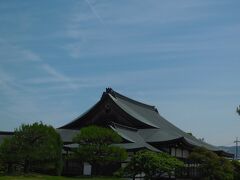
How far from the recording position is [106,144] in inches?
1457

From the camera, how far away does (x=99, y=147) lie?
36.8 meters

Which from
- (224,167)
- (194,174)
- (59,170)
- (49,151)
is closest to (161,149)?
(194,174)

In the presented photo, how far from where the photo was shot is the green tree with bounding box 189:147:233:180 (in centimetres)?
3802

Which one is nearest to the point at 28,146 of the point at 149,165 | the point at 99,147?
the point at 99,147

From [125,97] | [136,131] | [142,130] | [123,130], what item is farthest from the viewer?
[125,97]

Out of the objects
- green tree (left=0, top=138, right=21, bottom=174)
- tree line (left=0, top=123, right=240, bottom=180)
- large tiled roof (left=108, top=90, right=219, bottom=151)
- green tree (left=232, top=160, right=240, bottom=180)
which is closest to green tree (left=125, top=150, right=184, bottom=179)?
tree line (left=0, top=123, right=240, bottom=180)

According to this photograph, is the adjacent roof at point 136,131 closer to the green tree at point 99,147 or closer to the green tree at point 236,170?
the green tree at point 99,147

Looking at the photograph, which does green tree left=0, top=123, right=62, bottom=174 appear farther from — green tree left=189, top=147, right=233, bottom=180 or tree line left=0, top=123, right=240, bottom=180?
green tree left=189, top=147, right=233, bottom=180

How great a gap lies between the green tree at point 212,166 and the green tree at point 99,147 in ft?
20.8

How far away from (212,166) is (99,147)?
9272 mm

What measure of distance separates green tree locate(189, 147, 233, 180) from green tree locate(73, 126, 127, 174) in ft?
20.8

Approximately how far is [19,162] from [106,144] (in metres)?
6.75

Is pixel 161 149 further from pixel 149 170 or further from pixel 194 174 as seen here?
pixel 149 170

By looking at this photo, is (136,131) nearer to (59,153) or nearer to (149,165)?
(59,153)
